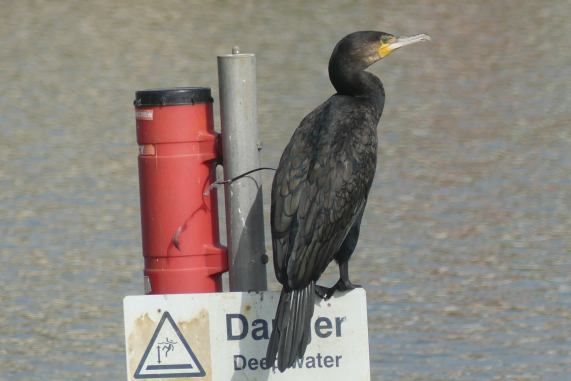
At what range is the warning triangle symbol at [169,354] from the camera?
3797 millimetres

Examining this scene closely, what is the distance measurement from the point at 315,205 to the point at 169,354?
61 cm

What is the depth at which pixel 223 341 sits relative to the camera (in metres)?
3.82

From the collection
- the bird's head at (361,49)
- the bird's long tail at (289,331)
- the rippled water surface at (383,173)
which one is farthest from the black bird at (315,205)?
the rippled water surface at (383,173)

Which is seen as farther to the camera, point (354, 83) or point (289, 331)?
point (354, 83)

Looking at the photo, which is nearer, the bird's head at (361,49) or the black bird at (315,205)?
the black bird at (315,205)

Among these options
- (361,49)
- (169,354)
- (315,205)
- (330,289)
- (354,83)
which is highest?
(361,49)

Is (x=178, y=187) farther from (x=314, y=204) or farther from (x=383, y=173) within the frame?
(x=383, y=173)

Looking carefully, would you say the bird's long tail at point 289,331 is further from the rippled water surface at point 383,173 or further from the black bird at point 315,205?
the rippled water surface at point 383,173

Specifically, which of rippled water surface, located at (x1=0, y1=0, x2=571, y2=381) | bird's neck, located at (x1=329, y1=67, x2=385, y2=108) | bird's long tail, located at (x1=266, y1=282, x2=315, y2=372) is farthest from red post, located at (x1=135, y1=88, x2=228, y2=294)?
rippled water surface, located at (x1=0, y1=0, x2=571, y2=381)

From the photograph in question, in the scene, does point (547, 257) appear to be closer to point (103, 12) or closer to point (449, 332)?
point (449, 332)

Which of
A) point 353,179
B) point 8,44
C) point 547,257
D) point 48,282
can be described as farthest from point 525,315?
point 8,44

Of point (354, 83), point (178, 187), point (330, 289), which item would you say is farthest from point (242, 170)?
point (354, 83)

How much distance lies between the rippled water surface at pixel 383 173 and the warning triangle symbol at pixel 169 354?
3.16 m

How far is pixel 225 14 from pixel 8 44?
2983mm
